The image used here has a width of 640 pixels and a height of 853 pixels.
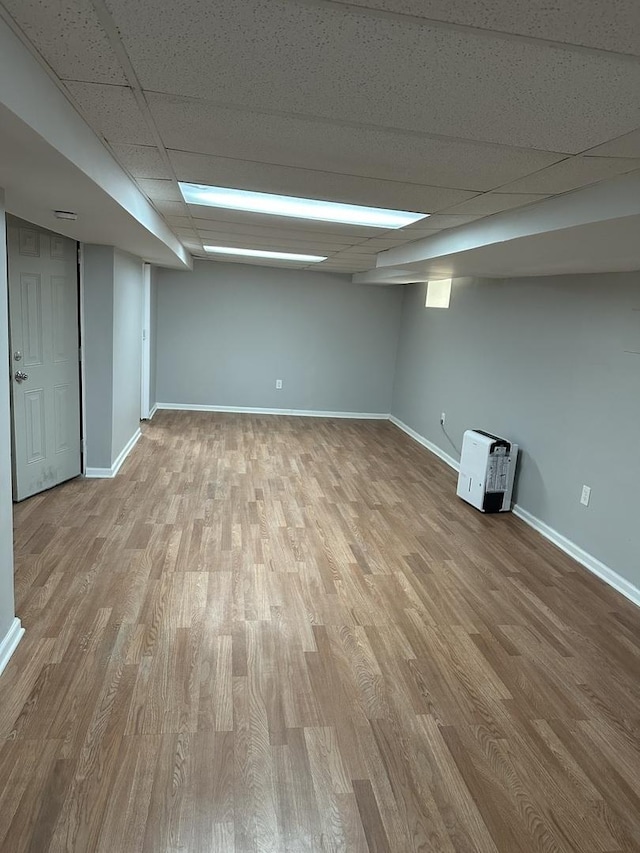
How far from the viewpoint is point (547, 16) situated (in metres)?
0.91

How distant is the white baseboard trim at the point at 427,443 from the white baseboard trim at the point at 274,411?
31cm

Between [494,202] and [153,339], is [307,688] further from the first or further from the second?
[153,339]

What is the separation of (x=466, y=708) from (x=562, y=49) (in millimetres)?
2281

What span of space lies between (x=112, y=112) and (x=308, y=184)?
84cm

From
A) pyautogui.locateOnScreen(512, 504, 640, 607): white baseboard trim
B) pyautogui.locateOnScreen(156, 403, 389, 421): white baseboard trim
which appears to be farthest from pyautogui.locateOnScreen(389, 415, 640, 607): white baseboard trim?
pyautogui.locateOnScreen(156, 403, 389, 421): white baseboard trim

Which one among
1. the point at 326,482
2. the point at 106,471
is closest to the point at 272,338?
the point at 326,482

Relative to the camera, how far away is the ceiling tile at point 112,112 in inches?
55.8

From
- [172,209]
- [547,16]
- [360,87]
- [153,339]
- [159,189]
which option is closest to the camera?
[547,16]

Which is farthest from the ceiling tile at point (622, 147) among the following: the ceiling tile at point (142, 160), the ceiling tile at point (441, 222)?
the ceiling tile at point (142, 160)

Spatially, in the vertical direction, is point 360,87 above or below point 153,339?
above

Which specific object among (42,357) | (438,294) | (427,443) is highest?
(438,294)

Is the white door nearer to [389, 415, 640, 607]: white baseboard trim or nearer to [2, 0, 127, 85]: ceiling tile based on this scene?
[2, 0, 127, 85]: ceiling tile

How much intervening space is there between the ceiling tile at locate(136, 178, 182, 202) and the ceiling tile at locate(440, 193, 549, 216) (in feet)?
4.42

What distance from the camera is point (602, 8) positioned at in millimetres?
872
